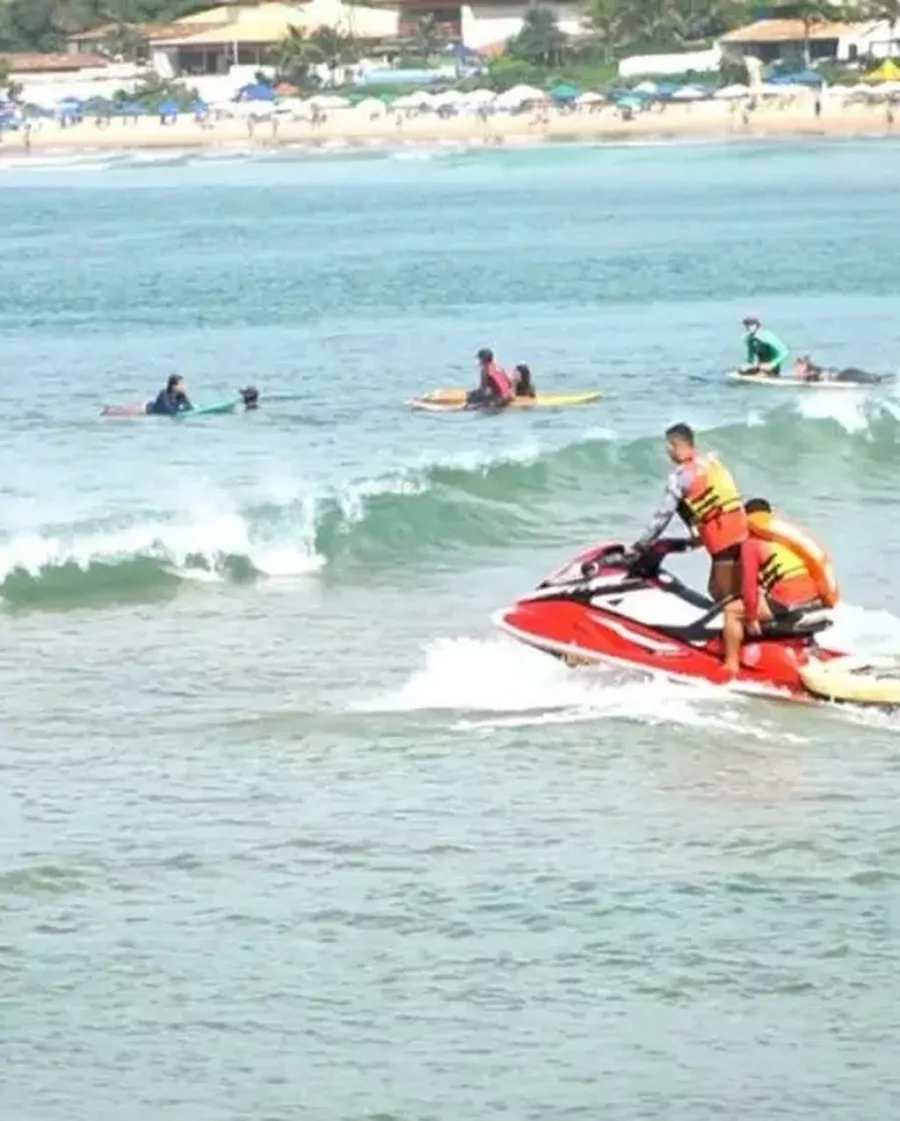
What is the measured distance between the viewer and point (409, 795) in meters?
17.2

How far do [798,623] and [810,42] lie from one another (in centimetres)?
12990

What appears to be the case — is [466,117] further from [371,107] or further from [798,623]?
[798,623]

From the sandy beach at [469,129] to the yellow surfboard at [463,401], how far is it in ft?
305

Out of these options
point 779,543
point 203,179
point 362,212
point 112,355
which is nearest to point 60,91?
point 203,179

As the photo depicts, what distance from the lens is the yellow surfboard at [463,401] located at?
128 feet

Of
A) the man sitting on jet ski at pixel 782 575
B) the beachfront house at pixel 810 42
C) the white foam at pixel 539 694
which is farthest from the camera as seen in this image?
the beachfront house at pixel 810 42

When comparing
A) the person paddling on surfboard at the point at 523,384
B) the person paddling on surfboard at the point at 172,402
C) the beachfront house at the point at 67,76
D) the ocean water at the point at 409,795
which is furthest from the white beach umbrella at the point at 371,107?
the person paddling on surfboard at the point at 172,402

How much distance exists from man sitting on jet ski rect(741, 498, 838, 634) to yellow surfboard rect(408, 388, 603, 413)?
2020 cm

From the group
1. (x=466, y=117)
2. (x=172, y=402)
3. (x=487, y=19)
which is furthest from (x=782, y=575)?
(x=487, y=19)

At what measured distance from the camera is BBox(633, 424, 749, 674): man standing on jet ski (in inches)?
720

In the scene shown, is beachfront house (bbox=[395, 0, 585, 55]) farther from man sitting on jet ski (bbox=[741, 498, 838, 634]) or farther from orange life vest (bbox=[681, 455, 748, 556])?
orange life vest (bbox=[681, 455, 748, 556])

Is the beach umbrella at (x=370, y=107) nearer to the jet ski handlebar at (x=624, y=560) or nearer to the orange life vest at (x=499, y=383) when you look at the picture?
the orange life vest at (x=499, y=383)

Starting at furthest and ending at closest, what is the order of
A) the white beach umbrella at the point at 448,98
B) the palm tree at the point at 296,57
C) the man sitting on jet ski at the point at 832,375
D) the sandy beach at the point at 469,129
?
the palm tree at the point at 296,57, the white beach umbrella at the point at 448,98, the sandy beach at the point at 469,129, the man sitting on jet ski at the point at 832,375

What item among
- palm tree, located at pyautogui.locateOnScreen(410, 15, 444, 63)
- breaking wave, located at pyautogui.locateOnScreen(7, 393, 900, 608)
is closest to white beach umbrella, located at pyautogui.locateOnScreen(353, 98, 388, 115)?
palm tree, located at pyautogui.locateOnScreen(410, 15, 444, 63)
